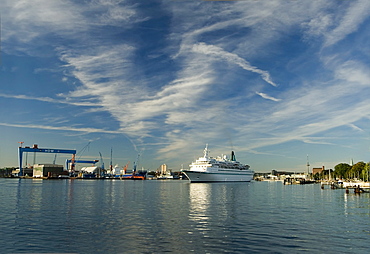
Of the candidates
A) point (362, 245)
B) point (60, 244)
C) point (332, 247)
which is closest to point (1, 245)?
point (60, 244)

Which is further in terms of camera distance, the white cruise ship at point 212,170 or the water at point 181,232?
the white cruise ship at point 212,170

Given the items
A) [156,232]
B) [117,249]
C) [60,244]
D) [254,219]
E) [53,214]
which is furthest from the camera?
[53,214]

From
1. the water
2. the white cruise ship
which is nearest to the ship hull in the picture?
the white cruise ship

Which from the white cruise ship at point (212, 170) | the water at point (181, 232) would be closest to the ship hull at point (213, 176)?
the white cruise ship at point (212, 170)

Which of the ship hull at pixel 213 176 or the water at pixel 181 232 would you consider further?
the ship hull at pixel 213 176

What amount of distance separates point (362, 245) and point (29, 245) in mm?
23319

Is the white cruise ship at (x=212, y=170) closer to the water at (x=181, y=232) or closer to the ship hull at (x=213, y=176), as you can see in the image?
the ship hull at (x=213, y=176)

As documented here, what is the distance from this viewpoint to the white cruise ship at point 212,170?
141 metres

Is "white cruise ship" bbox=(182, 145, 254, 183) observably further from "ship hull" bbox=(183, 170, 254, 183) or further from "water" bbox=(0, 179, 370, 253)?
"water" bbox=(0, 179, 370, 253)

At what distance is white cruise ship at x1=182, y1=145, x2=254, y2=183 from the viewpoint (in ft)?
462

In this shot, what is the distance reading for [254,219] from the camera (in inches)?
1275

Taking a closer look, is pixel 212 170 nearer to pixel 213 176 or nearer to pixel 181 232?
pixel 213 176

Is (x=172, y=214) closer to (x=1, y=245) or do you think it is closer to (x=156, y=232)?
(x=156, y=232)

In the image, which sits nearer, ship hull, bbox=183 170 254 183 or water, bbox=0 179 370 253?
water, bbox=0 179 370 253
